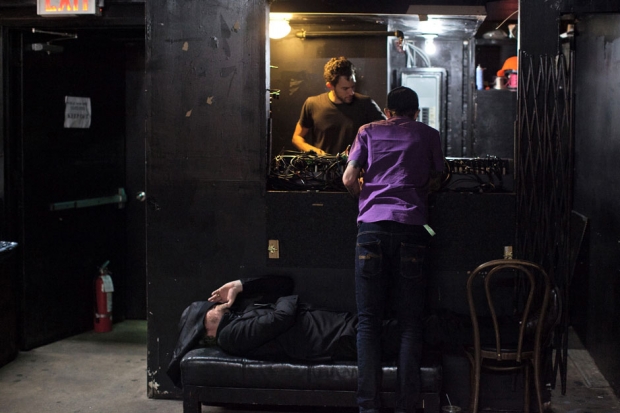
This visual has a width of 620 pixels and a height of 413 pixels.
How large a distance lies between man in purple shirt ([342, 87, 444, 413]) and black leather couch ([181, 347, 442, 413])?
9cm

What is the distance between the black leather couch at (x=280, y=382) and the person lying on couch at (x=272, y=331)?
7 centimetres

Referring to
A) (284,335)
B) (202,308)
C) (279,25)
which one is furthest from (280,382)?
(279,25)

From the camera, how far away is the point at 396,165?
13.6ft

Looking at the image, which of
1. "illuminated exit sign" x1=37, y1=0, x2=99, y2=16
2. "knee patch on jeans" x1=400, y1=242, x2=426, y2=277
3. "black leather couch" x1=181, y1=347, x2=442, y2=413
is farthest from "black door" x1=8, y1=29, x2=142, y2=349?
"knee patch on jeans" x1=400, y1=242, x2=426, y2=277

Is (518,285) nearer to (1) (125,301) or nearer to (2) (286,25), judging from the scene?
(2) (286,25)

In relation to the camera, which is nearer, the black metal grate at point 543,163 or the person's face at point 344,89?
the black metal grate at point 543,163

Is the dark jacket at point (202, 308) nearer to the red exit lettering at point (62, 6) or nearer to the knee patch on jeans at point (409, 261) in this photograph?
the knee patch on jeans at point (409, 261)

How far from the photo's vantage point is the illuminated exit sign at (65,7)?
5.11 m

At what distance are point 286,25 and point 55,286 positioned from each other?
9.53 feet

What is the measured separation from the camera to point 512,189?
15.3 feet

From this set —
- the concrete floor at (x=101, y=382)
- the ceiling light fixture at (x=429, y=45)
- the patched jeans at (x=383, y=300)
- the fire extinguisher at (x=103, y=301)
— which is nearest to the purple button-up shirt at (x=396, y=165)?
the patched jeans at (x=383, y=300)

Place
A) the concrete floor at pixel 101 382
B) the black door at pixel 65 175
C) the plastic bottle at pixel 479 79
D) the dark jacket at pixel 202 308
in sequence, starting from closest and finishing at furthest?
the dark jacket at pixel 202 308, the concrete floor at pixel 101 382, the black door at pixel 65 175, the plastic bottle at pixel 479 79

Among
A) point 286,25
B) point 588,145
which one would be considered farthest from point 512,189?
point 286,25

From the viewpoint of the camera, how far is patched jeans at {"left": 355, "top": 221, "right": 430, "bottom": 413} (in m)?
4.03
